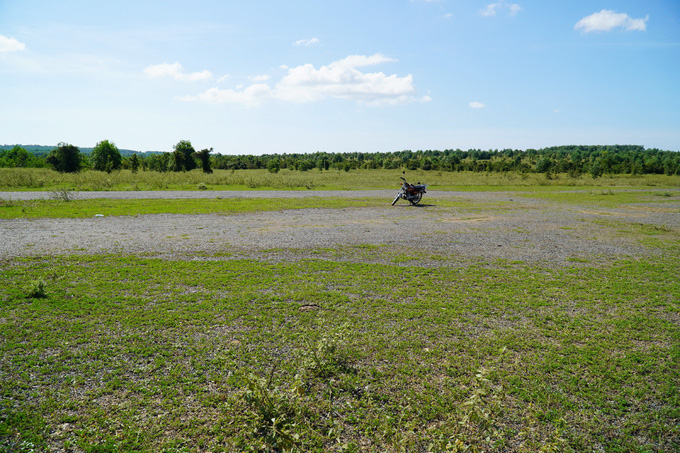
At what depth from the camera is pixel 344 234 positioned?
13.0 metres

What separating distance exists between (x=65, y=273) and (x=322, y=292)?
556 centimetres

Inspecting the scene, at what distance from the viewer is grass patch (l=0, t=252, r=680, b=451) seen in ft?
→ 11.1

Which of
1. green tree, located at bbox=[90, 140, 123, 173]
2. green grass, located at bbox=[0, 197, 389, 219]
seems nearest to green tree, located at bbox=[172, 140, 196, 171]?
green tree, located at bbox=[90, 140, 123, 173]

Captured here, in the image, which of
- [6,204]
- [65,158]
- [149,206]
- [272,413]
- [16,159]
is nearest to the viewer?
[272,413]

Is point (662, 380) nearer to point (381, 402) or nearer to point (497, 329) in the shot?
point (497, 329)

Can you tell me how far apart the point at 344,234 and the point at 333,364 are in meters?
8.66

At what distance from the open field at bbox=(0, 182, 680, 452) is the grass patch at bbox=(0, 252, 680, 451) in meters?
0.02

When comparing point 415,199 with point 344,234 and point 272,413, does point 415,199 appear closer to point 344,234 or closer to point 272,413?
point 344,234

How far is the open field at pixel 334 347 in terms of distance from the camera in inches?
134

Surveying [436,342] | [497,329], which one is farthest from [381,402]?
[497,329]

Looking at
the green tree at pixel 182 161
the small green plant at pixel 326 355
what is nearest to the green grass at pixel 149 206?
the small green plant at pixel 326 355

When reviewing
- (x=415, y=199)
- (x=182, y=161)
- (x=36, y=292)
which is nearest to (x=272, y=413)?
(x=36, y=292)

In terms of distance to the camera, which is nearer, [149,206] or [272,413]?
[272,413]

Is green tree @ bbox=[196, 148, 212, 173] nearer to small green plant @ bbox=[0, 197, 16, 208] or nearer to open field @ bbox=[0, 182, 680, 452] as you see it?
small green plant @ bbox=[0, 197, 16, 208]
